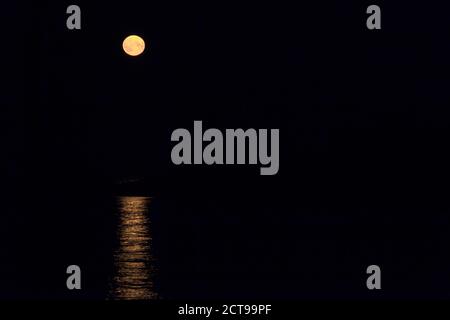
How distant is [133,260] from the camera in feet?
42.8

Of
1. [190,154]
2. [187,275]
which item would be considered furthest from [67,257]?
[190,154]

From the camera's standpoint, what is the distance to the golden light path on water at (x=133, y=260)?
10484 mm

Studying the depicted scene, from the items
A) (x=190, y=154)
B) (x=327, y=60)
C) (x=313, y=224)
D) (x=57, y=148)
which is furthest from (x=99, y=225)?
(x=327, y=60)

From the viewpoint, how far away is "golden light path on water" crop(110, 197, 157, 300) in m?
10.5

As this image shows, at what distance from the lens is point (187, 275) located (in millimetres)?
11961

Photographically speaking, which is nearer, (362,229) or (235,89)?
(362,229)

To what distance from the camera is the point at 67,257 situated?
1362 centimetres

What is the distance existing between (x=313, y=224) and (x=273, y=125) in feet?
39.9

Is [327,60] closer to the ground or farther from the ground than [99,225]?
farther from the ground
